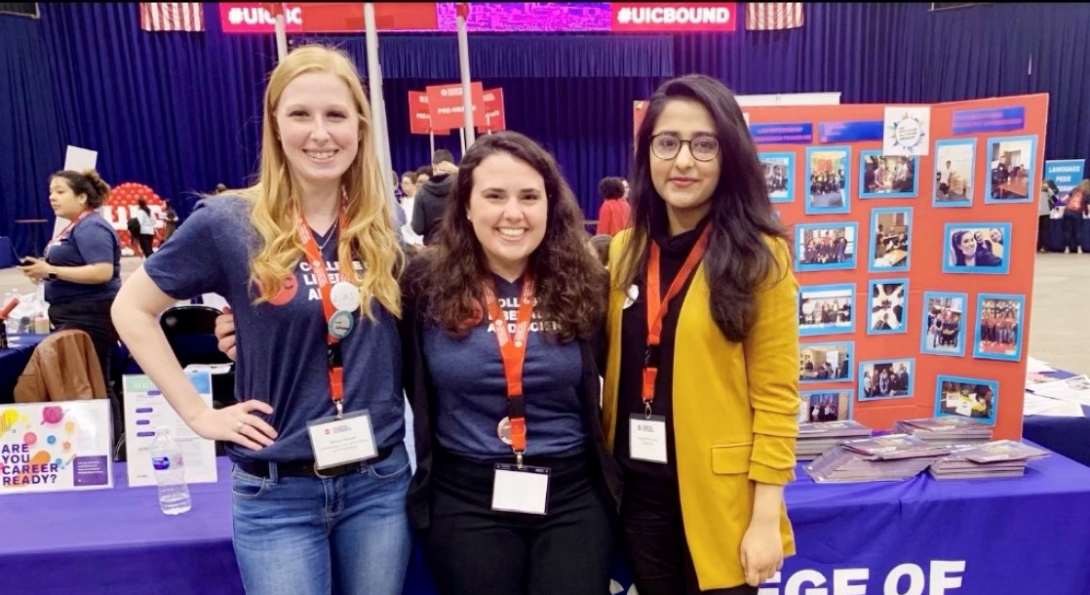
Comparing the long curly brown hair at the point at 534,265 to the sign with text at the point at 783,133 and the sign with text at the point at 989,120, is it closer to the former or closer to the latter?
the sign with text at the point at 783,133

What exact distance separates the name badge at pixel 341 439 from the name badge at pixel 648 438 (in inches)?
21.4

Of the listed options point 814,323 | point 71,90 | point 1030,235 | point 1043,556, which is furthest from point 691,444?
point 71,90

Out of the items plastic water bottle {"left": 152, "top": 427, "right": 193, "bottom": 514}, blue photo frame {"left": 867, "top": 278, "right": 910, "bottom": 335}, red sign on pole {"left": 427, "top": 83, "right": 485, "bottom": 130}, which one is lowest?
plastic water bottle {"left": 152, "top": 427, "right": 193, "bottom": 514}

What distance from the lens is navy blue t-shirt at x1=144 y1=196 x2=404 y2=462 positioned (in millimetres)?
1375

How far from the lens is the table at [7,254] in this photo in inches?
494

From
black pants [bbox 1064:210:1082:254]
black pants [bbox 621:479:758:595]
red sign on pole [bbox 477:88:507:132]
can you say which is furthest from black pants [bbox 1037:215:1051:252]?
black pants [bbox 621:479:758:595]

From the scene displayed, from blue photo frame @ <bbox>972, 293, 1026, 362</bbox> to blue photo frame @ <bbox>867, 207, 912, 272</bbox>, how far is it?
0.26 meters

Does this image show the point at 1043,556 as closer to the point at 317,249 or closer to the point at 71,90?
the point at 317,249

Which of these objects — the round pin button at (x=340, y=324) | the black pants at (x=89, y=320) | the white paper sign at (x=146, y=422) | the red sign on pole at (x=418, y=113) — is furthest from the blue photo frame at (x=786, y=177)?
the red sign on pole at (x=418, y=113)

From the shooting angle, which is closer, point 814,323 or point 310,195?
point 310,195

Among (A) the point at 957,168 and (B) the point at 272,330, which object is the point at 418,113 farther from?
(B) the point at 272,330

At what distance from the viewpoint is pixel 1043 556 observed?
6.50ft

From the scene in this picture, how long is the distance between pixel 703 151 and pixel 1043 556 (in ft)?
5.34

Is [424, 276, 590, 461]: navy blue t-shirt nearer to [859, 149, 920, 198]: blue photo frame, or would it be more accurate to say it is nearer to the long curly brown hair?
the long curly brown hair
